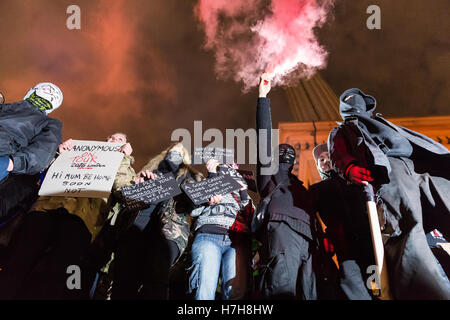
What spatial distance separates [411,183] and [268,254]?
148 centimetres

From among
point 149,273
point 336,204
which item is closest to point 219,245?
point 149,273

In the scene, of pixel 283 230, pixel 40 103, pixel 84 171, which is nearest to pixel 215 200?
pixel 283 230

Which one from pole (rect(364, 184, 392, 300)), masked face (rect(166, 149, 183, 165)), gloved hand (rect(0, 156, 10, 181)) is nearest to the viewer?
pole (rect(364, 184, 392, 300))

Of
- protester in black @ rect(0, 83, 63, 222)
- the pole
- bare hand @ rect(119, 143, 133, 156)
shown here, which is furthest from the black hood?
protester in black @ rect(0, 83, 63, 222)

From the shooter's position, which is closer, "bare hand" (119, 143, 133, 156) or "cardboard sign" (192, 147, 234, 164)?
"bare hand" (119, 143, 133, 156)

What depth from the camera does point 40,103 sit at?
143 inches

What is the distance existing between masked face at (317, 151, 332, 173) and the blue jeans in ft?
4.96

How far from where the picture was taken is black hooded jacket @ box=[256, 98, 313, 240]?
8.30ft

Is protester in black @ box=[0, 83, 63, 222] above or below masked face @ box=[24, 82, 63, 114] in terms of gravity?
below

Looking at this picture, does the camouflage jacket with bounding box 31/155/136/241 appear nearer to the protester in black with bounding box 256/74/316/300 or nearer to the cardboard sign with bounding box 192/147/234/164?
the cardboard sign with bounding box 192/147/234/164

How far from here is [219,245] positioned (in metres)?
2.75

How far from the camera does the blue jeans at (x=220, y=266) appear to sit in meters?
2.45
